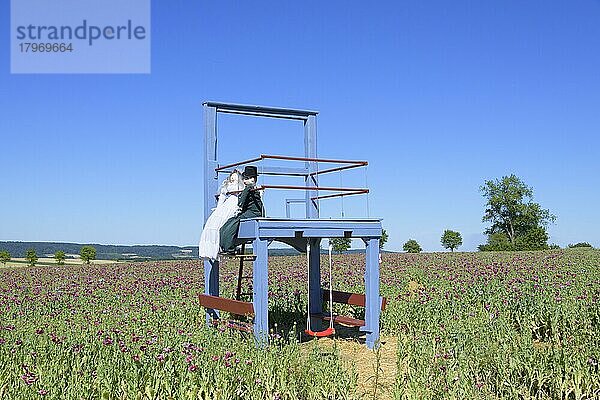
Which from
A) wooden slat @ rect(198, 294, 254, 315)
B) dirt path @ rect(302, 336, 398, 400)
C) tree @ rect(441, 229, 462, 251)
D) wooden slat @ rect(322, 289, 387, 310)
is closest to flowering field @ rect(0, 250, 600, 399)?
dirt path @ rect(302, 336, 398, 400)

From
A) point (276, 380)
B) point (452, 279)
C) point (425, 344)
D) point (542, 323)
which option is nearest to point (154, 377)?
point (276, 380)

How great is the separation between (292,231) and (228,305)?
159 cm

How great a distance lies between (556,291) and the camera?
13195 millimetres

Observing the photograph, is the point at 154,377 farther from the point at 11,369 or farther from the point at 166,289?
the point at 166,289

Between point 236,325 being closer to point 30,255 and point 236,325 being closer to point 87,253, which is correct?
point 30,255

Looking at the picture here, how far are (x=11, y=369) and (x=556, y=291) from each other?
9.77 meters

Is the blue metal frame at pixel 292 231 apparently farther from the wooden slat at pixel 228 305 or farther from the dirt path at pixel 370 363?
the dirt path at pixel 370 363

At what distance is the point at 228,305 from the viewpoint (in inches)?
402

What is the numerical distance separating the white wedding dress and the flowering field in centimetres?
124

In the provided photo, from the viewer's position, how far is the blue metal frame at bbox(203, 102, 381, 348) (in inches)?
373

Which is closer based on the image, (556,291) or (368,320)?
(368,320)

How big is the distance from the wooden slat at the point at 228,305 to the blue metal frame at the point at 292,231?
14cm

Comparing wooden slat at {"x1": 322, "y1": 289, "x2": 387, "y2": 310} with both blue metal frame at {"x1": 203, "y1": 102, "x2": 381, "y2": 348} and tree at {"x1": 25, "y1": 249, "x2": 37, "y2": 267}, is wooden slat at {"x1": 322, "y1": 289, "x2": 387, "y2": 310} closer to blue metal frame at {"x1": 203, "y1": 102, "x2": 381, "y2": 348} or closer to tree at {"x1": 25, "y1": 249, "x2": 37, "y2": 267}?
blue metal frame at {"x1": 203, "y1": 102, "x2": 381, "y2": 348}

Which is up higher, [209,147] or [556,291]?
[209,147]
